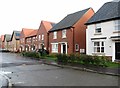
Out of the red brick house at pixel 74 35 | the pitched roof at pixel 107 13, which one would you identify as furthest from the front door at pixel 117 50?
the red brick house at pixel 74 35

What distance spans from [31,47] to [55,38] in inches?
827

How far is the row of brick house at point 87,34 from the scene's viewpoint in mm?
25234

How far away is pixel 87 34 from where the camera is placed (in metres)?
29.7

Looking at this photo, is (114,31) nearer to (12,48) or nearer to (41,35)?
(41,35)

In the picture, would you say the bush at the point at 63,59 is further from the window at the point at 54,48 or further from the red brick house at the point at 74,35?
the window at the point at 54,48

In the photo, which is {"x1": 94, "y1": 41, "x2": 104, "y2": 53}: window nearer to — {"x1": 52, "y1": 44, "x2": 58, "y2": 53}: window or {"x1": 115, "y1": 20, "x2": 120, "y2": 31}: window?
{"x1": 115, "y1": 20, "x2": 120, "y2": 31}: window

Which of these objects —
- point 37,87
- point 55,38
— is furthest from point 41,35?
point 37,87

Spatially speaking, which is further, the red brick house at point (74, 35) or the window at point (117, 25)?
the red brick house at point (74, 35)

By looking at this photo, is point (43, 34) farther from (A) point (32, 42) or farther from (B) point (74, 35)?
(B) point (74, 35)

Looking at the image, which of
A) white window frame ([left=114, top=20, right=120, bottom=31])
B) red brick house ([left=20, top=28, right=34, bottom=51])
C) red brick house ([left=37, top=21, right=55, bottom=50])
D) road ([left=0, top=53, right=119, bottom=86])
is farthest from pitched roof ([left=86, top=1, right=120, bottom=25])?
red brick house ([left=20, top=28, right=34, bottom=51])

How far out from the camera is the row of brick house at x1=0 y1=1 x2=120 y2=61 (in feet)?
82.8

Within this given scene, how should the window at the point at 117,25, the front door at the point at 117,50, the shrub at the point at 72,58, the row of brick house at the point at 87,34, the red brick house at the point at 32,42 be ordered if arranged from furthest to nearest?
the red brick house at the point at 32,42
the row of brick house at the point at 87,34
the window at the point at 117,25
the front door at the point at 117,50
the shrub at the point at 72,58

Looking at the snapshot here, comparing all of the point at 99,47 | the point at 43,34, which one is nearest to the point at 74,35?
the point at 99,47

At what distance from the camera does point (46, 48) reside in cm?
4669
